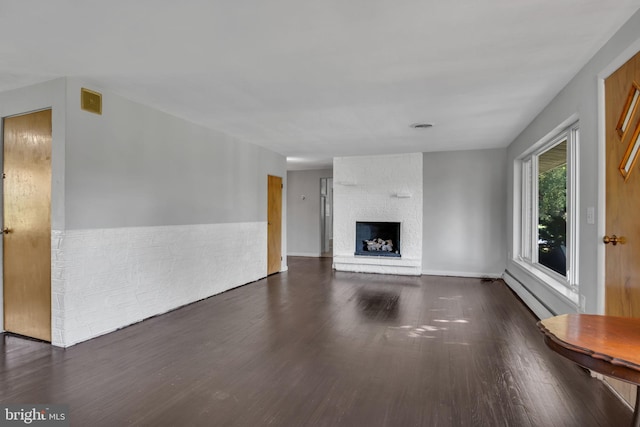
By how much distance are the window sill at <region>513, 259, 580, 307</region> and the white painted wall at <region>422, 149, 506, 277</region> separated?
1.14 metres

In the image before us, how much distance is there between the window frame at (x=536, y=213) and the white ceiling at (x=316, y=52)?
1.59 feet

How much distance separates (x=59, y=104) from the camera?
305 cm

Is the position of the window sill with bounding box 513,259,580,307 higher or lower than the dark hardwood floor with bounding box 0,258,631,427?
higher

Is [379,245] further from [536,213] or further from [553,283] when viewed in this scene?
[553,283]

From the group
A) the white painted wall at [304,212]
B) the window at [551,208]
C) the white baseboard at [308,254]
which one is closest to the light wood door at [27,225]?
Answer: the window at [551,208]

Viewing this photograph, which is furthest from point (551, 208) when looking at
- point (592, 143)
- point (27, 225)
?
point (27, 225)

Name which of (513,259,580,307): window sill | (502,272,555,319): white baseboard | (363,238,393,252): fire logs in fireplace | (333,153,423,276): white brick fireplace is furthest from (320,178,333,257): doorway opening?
(513,259,580,307): window sill

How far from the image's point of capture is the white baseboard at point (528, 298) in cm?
375

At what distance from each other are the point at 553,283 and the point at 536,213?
1511mm

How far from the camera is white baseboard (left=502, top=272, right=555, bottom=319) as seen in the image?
12.3 ft

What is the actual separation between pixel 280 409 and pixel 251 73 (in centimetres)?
260

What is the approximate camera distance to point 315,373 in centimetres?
254

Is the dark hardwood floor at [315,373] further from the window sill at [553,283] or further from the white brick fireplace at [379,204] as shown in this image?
the white brick fireplace at [379,204]

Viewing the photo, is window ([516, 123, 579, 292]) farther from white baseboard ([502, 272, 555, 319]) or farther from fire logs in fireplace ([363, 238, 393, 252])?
fire logs in fireplace ([363, 238, 393, 252])
